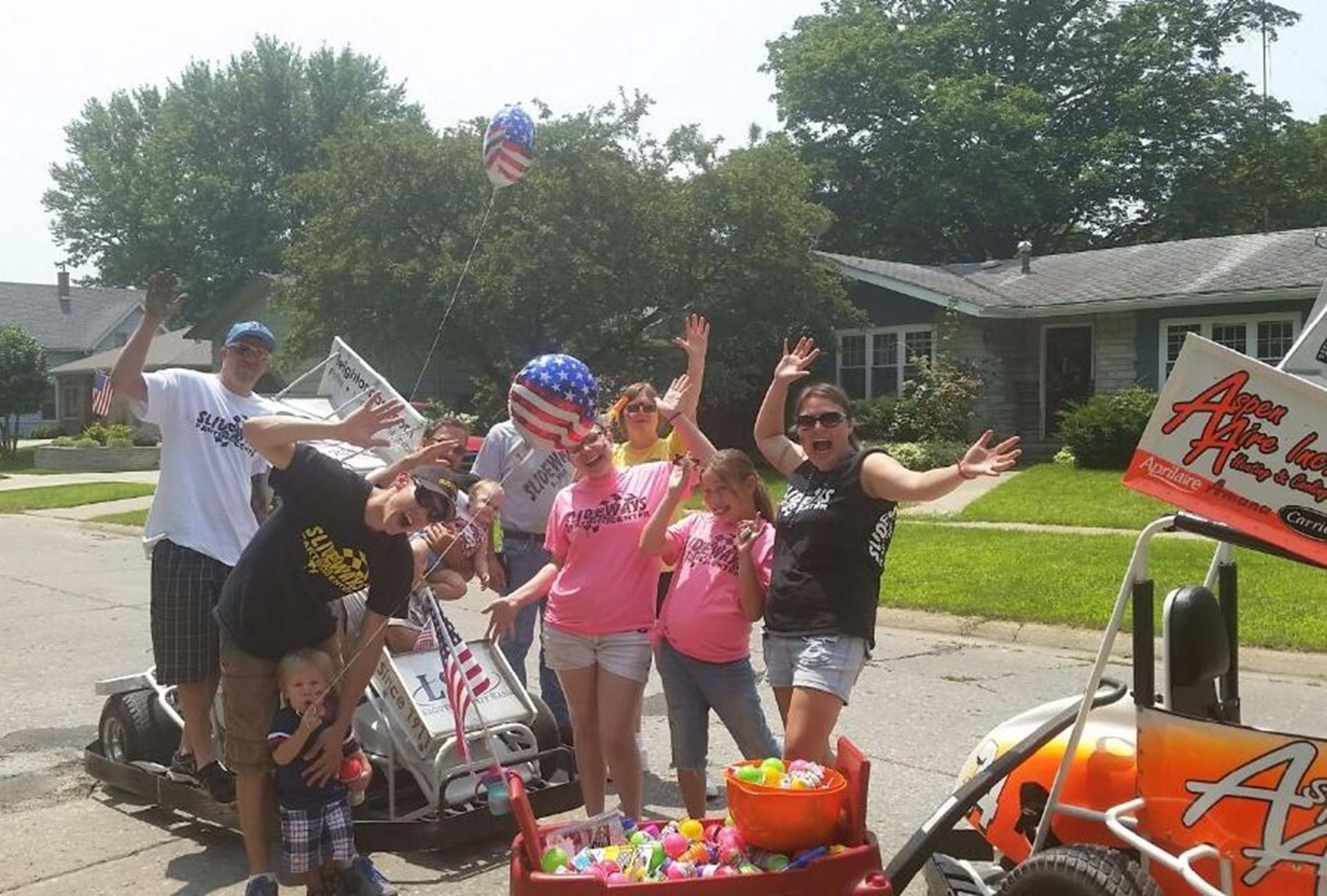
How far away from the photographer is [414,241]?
A: 2348 centimetres

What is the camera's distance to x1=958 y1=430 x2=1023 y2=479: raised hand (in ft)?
11.6

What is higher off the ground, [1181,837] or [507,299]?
[507,299]

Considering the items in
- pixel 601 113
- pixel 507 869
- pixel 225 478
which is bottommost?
pixel 507 869

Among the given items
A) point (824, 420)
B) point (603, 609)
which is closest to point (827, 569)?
point (824, 420)

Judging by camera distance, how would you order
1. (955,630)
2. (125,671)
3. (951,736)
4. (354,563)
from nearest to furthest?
(354,563) < (951,736) < (125,671) < (955,630)

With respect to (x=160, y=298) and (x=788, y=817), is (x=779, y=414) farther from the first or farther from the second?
(x=160, y=298)

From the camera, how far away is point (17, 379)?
35531 mm

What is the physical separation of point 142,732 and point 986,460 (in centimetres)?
382

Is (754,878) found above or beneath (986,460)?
beneath

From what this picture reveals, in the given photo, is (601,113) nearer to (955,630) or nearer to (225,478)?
(955,630)

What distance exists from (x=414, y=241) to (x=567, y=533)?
20.0 meters

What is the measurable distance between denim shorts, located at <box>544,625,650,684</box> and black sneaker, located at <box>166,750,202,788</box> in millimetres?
1619

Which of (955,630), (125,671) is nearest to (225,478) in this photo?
(125,671)

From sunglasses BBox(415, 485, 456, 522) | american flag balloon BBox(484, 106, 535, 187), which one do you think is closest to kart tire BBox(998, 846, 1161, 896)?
sunglasses BBox(415, 485, 456, 522)
